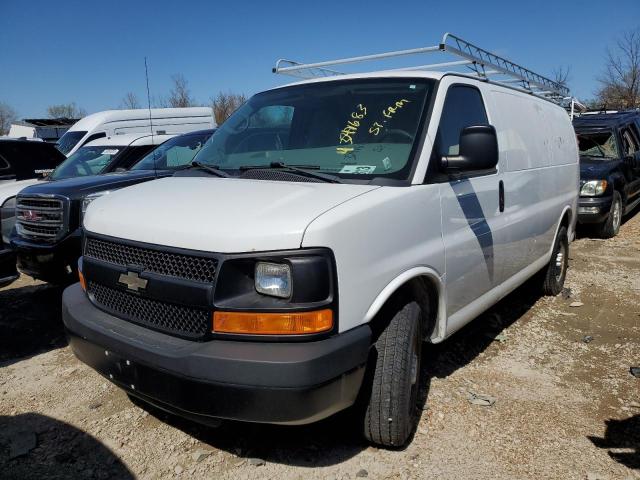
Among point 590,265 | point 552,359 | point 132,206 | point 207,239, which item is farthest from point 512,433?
point 590,265

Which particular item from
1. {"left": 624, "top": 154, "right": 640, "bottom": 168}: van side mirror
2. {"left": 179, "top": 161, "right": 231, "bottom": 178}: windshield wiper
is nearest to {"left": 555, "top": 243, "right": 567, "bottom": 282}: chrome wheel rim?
{"left": 179, "top": 161, "right": 231, "bottom": 178}: windshield wiper

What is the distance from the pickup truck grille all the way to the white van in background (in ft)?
23.0

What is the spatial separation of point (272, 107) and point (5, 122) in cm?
6021

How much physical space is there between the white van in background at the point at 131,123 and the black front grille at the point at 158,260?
978 cm

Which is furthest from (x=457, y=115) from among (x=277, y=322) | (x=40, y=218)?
(x=40, y=218)

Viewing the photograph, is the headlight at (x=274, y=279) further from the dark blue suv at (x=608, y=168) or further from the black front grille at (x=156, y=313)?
the dark blue suv at (x=608, y=168)

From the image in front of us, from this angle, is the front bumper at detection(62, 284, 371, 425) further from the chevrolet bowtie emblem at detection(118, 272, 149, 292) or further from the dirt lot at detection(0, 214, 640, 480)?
the dirt lot at detection(0, 214, 640, 480)

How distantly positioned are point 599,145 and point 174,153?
25.1 ft

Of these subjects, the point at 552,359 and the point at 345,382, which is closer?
the point at 345,382

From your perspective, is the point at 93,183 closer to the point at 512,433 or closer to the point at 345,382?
the point at 345,382

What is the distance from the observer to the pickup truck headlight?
27.9 feet

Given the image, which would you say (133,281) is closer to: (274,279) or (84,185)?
(274,279)

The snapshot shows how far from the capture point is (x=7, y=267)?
Answer: 4.28 metres

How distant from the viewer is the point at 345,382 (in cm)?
233
